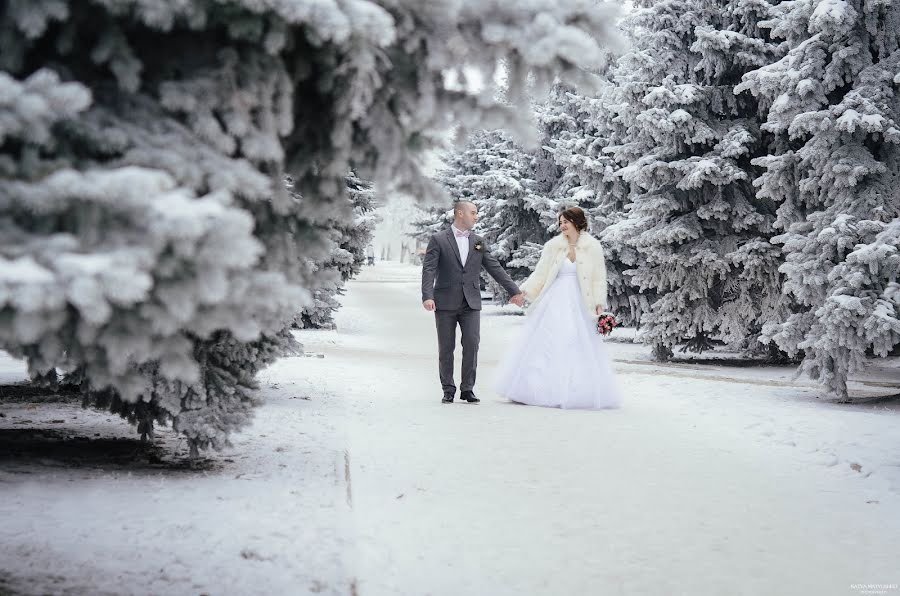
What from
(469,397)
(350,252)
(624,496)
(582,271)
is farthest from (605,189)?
(624,496)

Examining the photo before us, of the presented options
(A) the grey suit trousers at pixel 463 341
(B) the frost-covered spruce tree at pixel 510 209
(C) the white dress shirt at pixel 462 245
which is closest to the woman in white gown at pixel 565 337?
(A) the grey suit trousers at pixel 463 341

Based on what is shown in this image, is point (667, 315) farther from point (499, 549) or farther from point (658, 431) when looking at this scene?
point (499, 549)

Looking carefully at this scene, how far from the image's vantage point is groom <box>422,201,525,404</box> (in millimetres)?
10109

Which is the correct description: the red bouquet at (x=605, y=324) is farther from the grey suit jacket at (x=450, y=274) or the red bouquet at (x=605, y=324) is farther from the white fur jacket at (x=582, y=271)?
the grey suit jacket at (x=450, y=274)

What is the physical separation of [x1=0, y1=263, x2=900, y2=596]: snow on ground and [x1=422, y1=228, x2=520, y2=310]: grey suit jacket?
132 cm

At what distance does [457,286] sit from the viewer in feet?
33.4

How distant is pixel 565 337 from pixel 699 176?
5.89 meters

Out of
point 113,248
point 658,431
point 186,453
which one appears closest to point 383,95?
point 113,248

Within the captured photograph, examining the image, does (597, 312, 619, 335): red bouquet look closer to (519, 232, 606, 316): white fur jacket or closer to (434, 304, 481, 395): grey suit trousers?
(519, 232, 606, 316): white fur jacket

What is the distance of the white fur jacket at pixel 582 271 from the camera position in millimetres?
10305

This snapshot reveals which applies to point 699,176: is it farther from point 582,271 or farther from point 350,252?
point 350,252

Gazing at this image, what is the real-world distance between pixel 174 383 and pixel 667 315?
1137 cm

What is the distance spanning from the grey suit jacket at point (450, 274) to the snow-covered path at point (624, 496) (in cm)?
117

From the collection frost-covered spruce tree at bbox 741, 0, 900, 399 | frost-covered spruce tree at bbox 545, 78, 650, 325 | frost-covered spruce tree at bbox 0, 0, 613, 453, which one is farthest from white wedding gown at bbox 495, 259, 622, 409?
frost-covered spruce tree at bbox 545, 78, 650, 325
